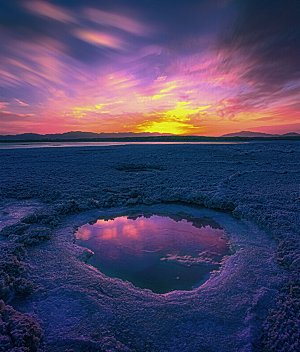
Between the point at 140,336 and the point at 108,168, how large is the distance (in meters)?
7.35

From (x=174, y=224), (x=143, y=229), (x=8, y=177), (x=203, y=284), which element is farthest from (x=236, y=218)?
(x=8, y=177)

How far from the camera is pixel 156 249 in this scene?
132 inches

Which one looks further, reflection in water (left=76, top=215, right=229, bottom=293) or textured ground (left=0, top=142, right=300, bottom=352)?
reflection in water (left=76, top=215, right=229, bottom=293)

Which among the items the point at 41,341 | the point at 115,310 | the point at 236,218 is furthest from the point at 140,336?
the point at 236,218

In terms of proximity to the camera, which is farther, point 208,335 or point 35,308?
point 35,308

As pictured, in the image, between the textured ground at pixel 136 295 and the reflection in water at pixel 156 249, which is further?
the reflection in water at pixel 156 249

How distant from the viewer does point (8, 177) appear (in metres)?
7.47

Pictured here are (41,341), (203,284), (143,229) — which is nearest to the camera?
(41,341)

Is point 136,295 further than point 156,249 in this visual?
No

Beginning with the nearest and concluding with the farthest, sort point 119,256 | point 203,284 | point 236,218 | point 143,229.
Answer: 1. point 203,284
2. point 119,256
3. point 143,229
4. point 236,218

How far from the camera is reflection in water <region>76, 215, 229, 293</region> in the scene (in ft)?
9.18

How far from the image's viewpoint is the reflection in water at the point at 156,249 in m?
2.80

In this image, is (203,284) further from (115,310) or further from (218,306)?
(115,310)

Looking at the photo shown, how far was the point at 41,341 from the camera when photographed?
77.6 inches
